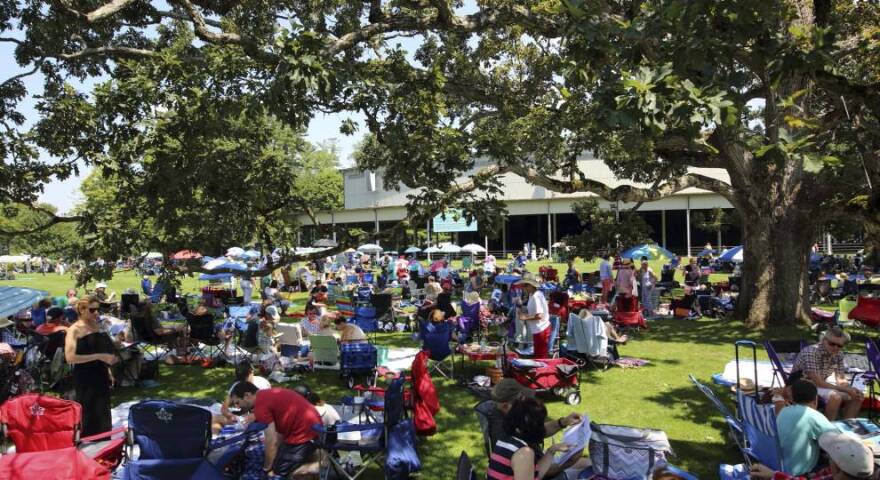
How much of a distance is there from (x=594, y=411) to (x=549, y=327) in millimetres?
1729

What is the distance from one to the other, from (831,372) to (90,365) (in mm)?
7481

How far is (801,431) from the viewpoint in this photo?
14.5ft

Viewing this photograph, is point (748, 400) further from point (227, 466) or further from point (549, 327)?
point (227, 466)

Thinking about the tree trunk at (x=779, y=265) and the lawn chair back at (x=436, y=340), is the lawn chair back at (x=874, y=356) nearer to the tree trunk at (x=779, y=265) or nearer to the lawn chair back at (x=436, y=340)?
the lawn chair back at (x=436, y=340)

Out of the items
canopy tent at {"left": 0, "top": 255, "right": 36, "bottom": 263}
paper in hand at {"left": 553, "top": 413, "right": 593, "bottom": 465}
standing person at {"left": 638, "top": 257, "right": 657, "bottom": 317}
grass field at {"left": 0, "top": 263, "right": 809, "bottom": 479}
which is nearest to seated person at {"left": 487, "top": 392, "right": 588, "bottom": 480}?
paper in hand at {"left": 553, "top": 413, "right": 593, "bottom": 465}

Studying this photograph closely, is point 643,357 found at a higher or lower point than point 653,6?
lower

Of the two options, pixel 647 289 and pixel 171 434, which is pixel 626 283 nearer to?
pixel 647 289

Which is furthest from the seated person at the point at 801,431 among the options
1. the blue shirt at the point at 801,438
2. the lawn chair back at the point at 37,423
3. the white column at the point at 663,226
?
the white column at the point at 663,226

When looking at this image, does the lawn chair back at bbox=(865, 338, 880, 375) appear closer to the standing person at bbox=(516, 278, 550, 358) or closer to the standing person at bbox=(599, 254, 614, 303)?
the standing person at bbox=(516, 278, 550, 358)

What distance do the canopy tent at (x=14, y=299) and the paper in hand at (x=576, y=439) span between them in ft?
26.7

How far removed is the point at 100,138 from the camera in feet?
27.2

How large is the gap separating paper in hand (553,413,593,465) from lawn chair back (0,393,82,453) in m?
4.17

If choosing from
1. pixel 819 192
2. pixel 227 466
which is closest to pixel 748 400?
pixel 227 466

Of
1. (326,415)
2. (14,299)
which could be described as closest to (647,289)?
(326,415)
